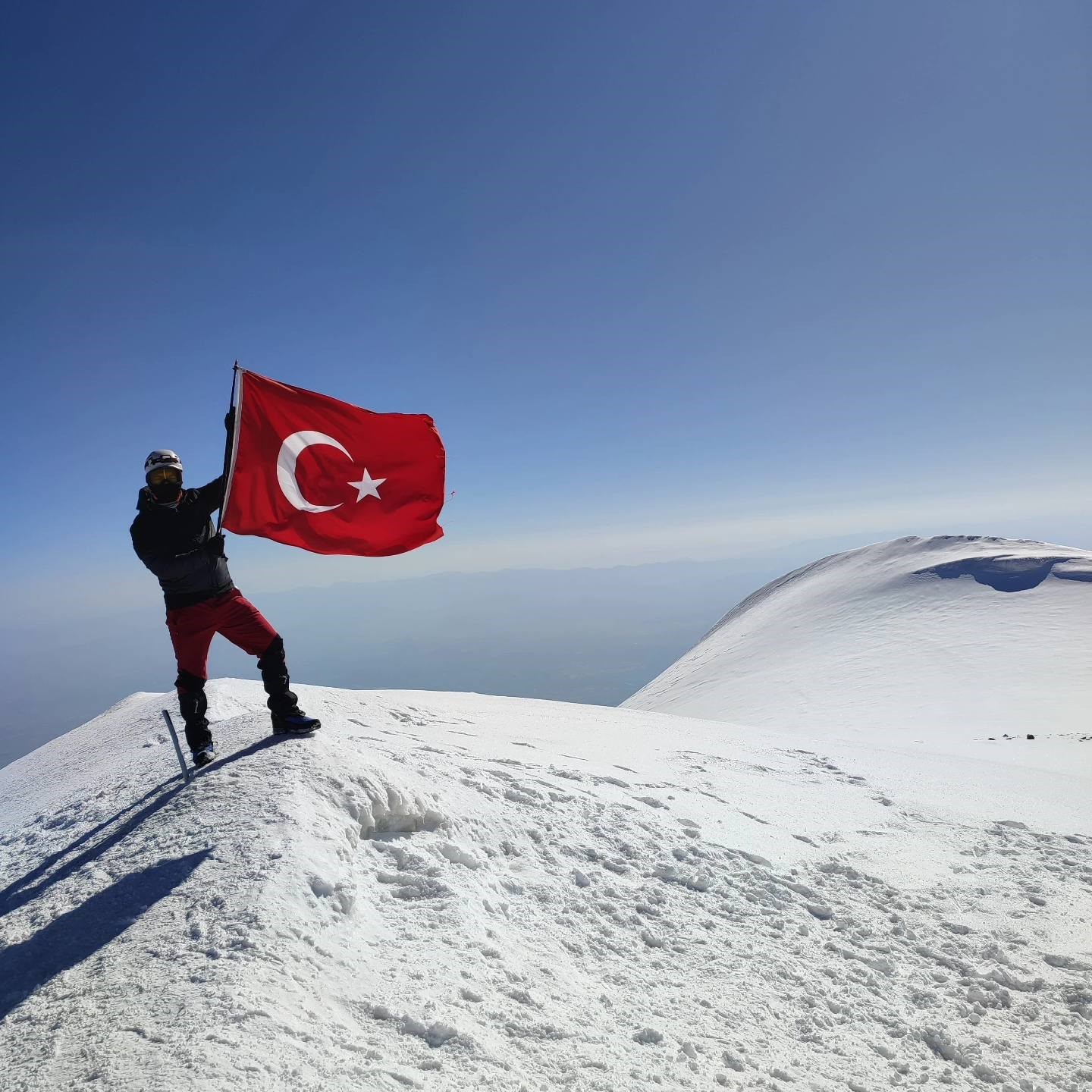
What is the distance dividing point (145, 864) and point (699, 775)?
22.2ft

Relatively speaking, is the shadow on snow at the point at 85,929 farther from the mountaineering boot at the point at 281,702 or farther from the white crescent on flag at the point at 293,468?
the white crescent on flag at the point at 293,468

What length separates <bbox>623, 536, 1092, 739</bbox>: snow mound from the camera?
1858 cm

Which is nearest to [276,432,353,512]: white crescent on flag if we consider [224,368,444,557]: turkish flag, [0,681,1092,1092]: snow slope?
[224,368,444,557]: turkish flag

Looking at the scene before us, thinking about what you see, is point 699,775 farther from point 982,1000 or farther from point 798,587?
point 798,587

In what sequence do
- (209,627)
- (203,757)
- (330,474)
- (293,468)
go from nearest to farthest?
(203,757)
(209,627)
(293,468)
(330,474)

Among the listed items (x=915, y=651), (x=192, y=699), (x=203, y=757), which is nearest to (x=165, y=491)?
(x=192, y=699)

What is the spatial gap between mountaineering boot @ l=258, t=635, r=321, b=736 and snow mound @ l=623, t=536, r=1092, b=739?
15.4 m

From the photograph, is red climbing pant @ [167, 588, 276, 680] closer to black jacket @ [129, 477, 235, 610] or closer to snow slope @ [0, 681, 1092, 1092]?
black jacket @ [129, 477, 235, 610]

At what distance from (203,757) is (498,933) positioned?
11.3ft

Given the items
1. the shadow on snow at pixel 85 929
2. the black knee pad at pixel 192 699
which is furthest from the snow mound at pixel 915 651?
the shadow on snow at pixel 85 929

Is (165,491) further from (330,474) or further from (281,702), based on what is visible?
(281,702)

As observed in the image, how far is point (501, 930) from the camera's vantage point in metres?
4.39

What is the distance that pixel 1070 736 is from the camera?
561 inches

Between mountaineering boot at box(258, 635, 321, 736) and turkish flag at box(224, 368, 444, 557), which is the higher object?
turkish flag at box(224, 368, 444, 557)
